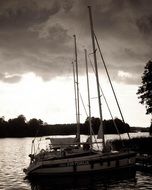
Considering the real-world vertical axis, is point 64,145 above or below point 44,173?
above

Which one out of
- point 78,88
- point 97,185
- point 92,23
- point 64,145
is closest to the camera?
point 97,185

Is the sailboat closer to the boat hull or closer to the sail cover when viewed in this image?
the boat hull

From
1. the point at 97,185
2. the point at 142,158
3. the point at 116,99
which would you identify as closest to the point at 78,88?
the point at 116,99

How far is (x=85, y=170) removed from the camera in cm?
3609

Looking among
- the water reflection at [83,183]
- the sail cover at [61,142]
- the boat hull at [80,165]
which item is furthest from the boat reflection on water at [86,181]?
the sail cover at [61,142]

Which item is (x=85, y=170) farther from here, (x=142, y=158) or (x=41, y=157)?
Result: (x=142, y=158)

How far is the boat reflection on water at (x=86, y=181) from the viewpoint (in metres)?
32.2

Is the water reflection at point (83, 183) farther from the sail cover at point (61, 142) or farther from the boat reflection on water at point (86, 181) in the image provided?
the sail cover at point (61, 142)

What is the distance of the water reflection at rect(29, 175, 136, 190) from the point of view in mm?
31780

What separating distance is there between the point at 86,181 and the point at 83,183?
0.86m

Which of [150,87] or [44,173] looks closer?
[44,173]

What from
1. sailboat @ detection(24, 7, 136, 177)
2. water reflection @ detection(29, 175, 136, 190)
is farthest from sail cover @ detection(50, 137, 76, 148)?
water reflection @ detection(29, 175, 136, 190)

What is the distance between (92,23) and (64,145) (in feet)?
52.2

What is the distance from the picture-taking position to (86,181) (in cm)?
3434
